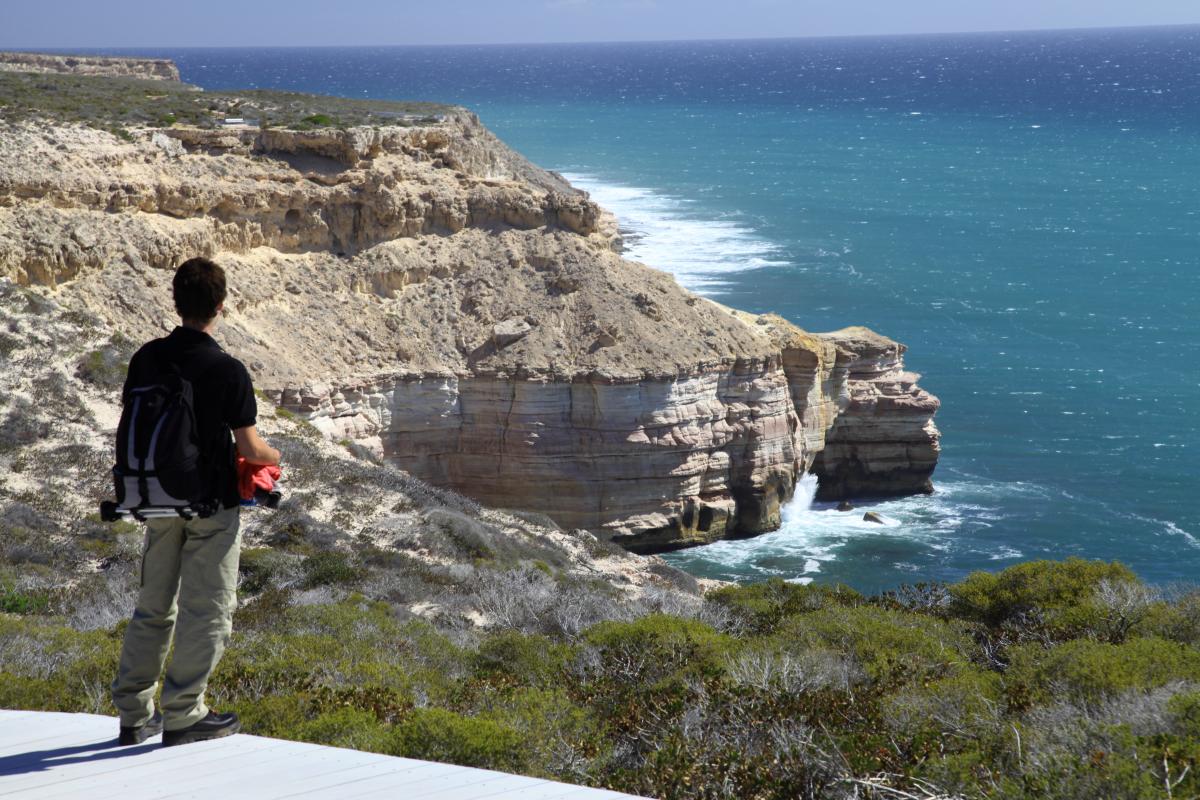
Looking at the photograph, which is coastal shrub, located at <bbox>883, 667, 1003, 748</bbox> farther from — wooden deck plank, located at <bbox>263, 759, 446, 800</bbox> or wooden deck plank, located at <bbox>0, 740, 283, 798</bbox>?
wooden deck plank, located at <bbox>0, 740, 283, 798</bbox>

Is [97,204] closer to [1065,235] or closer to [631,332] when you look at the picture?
[631,332]

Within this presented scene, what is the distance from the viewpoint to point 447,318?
32719 mm

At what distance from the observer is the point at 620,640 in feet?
38.1

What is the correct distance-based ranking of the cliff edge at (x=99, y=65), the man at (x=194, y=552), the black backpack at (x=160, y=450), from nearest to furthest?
the black backpack at (x=160, y=450) → the man at (x=194, y=552) → the cliff edge at (x=99, y=65)

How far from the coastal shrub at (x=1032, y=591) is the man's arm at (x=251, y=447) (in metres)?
10.1

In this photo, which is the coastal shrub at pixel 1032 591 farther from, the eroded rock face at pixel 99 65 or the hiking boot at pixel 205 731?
the eroded rock face at pixel 99 65

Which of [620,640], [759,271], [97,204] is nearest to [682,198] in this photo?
[759,271]

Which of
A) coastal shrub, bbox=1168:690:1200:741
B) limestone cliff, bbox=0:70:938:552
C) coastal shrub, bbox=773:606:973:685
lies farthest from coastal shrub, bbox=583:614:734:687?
limestone cliff, bbox=0:70:938:552

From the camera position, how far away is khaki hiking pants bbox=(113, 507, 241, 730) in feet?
21.2

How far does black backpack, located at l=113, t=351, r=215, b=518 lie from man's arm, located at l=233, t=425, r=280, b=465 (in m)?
0.22

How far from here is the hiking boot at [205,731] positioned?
6.61 m

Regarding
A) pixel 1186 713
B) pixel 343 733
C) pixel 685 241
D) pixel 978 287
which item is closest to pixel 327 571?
pixel 343 733

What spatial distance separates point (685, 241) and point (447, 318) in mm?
42314

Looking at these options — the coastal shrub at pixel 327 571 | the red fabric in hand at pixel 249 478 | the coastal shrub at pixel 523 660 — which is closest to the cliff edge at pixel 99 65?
the coastal shrub at pixel 327 571
